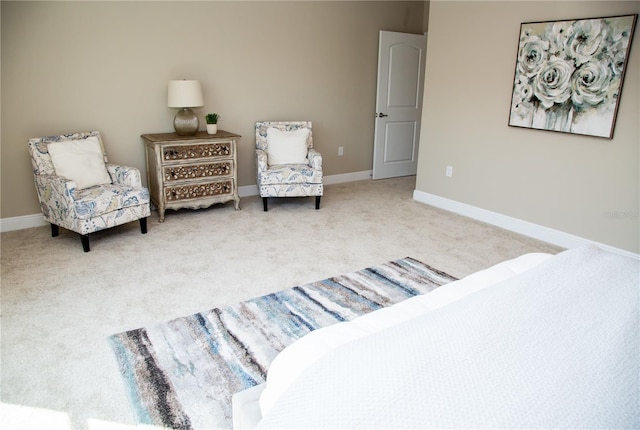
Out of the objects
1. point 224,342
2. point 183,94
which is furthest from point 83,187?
point 224,342

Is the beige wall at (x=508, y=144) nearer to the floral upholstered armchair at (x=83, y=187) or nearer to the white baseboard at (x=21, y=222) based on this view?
the floral upholstered armchair at (x=83, y=187)

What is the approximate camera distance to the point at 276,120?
5371mm

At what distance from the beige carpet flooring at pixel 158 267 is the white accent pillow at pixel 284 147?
1.59ft

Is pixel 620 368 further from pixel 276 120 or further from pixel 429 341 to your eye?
pixel 276 120

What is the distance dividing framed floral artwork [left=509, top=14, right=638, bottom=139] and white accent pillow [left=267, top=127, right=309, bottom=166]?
7.12 feet

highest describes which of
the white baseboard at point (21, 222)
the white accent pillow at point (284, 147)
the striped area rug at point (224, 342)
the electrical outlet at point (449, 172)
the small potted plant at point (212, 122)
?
the small potted plant at point (212, 122)

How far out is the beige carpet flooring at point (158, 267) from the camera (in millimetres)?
2062

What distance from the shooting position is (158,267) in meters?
3.35

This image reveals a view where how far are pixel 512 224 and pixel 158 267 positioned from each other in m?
3.18

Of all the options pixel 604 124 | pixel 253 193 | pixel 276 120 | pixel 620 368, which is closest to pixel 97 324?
pixel 620 368

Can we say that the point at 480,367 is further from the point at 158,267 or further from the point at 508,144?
the point at 508,144

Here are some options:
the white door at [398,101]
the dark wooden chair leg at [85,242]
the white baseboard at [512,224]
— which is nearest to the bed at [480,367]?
the white baseboard at [512,224]

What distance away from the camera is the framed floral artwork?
341 cm

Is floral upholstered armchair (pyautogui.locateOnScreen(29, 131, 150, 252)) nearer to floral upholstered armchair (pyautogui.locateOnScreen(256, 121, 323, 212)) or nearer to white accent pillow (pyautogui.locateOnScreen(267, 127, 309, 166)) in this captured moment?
floral upholstered armchair (pyautogui.locateOnScreen(256, 121, 323, 212))
